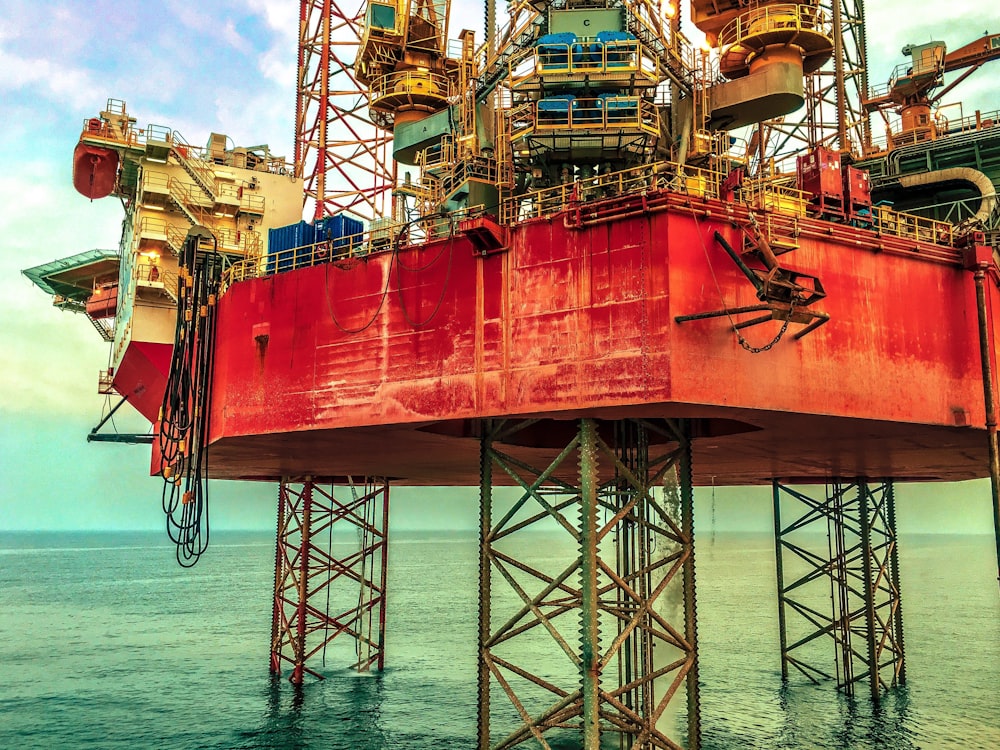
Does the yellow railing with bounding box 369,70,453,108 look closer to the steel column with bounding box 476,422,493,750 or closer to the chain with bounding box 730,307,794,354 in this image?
the steel column with bounding box 476,422,493,750

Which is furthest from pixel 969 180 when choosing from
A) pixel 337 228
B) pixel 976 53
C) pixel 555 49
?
pixel 337 228

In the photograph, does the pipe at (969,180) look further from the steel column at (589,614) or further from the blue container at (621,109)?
Result: the steel column at (589,614)

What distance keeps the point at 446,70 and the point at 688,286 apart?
56.8 ft

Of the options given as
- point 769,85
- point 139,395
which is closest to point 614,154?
point 769,85

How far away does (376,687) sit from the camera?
3194cm

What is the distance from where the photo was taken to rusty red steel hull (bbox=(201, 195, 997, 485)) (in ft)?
50.1

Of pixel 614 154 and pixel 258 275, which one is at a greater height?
pixel 614 154

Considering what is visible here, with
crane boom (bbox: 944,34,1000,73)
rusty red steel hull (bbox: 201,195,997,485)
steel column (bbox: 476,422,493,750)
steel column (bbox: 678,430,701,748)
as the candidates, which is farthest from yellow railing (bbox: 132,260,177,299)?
crane boom (bbox: 944,34,1000,73)

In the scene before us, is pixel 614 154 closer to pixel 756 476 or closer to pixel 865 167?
pixel 756 476

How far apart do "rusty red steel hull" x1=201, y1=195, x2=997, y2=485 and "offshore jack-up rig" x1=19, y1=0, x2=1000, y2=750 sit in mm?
60

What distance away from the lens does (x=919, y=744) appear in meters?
24.0

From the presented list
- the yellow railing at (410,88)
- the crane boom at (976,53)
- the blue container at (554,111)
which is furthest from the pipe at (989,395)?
the crane boom at (976,53)

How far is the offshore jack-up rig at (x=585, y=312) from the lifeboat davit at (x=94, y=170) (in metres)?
0.13

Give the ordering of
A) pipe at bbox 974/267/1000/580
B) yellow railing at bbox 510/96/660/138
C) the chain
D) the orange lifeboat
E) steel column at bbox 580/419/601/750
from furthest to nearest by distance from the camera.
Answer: the orange lifeboat < yellow railing at bbox 510/96/660/138 < pipe at bbox 974/267/1000/580 < steel column at bbox 580/419/601/750 < the chain
